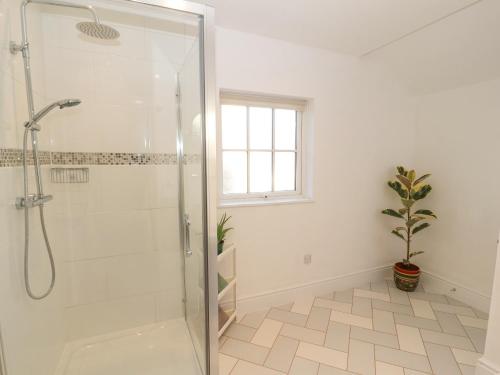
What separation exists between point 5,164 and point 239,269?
5.15 ft

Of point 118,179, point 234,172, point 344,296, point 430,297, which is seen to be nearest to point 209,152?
point 118,179

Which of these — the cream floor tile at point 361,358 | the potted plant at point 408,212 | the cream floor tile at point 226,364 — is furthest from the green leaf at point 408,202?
the cream floor tile at point 226,364

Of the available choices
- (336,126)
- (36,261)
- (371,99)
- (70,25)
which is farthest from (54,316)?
(371,99)

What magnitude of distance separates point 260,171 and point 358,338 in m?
1.49

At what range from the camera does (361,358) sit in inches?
60.9

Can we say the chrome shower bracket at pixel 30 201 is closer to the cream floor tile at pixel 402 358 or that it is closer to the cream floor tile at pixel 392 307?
the cream floor tile at pixel 402 358

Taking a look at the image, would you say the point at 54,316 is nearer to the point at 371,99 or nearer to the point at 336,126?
the point at 336,126

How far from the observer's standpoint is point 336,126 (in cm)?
221

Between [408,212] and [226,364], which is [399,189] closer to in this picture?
[408,212]

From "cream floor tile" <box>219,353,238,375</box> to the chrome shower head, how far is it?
2104mm

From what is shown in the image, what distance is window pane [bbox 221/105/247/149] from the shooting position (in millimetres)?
1983

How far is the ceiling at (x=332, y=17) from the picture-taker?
4.97 feet

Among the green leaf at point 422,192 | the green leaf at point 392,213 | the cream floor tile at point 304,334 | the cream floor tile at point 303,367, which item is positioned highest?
the green leaf at point 422,192

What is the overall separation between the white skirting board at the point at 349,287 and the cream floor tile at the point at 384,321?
1.34 feet
